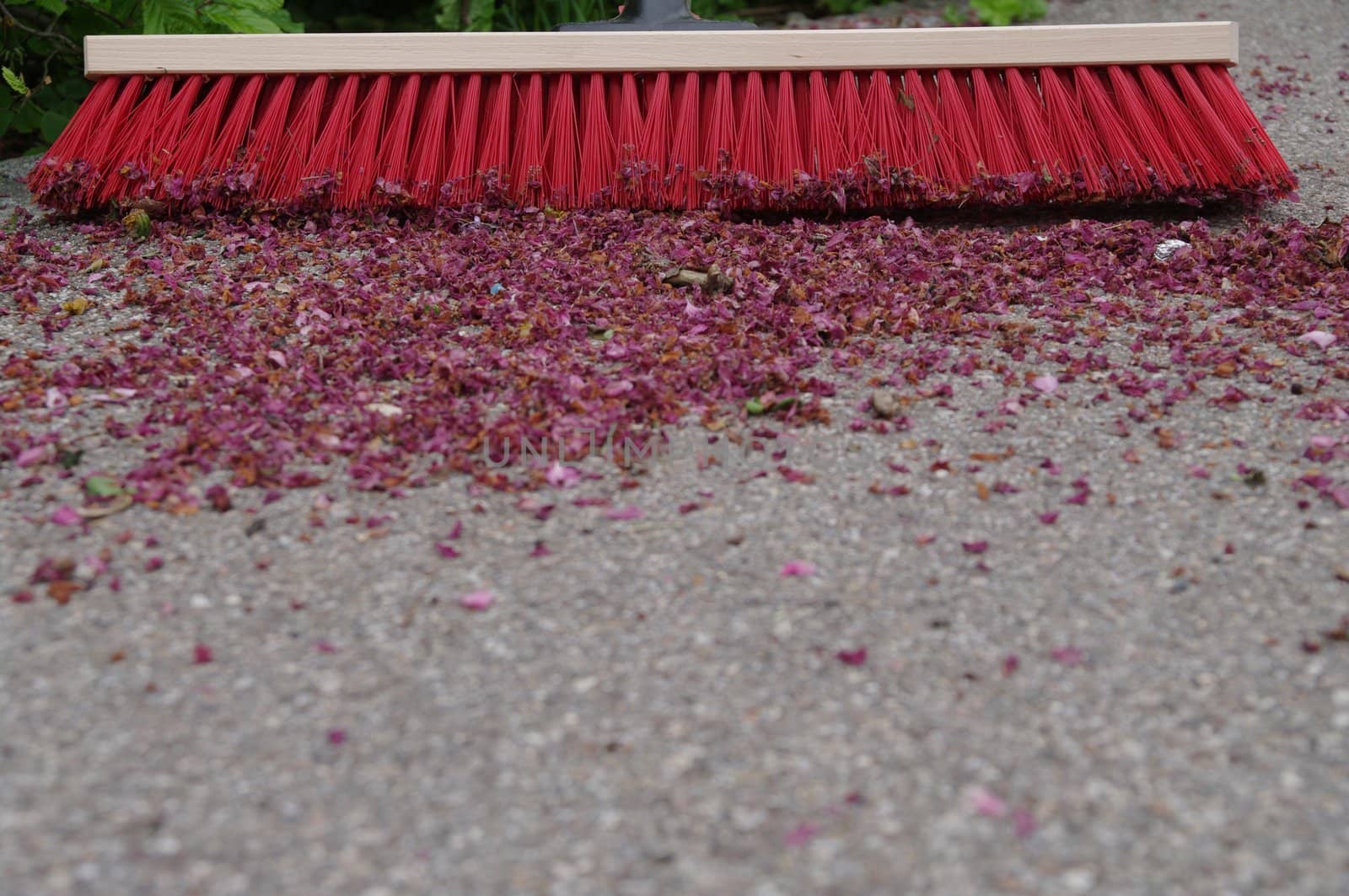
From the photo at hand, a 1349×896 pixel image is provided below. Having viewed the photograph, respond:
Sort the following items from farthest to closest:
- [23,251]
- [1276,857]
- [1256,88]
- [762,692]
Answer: [1256,88] < [23,251] < [762,692] < [1276,857]

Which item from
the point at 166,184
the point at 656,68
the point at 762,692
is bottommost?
the point at 762,692

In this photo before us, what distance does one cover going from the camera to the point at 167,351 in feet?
5.65

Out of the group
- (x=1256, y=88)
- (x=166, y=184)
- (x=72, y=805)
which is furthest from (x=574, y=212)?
(x=1256, y=88)

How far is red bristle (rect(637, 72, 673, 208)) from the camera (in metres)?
2.27

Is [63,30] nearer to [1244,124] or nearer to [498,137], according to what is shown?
[498,137]

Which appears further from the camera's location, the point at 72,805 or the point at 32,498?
the point at 32,498

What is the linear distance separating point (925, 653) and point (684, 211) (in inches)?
52.4

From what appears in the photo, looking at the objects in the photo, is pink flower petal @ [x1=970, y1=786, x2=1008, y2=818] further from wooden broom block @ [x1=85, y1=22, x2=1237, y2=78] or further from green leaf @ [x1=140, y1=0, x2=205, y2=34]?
green leaf @ [x1=140, y1=0, x2=205, y2=34]

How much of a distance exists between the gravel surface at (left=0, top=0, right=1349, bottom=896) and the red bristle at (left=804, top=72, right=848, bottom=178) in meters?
0.88

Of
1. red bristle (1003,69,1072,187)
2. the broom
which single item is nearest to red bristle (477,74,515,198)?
the broom

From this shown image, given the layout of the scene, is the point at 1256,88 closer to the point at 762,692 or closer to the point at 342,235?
the point at 342,235

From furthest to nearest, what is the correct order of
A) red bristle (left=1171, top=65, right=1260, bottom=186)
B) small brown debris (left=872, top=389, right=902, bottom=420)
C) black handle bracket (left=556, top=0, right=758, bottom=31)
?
black handle bracket (left=556, top=0, right=758, bottom=31) → red bristle (left=1171, top=65, right=1260, bottom=186) → small brown debris (left=872, top=389, right=902, bottom=420)

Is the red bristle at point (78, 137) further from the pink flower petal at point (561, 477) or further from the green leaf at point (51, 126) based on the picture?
the pink flower petal at point (561, 477)

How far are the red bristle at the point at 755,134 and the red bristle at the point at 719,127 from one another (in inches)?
0.7
